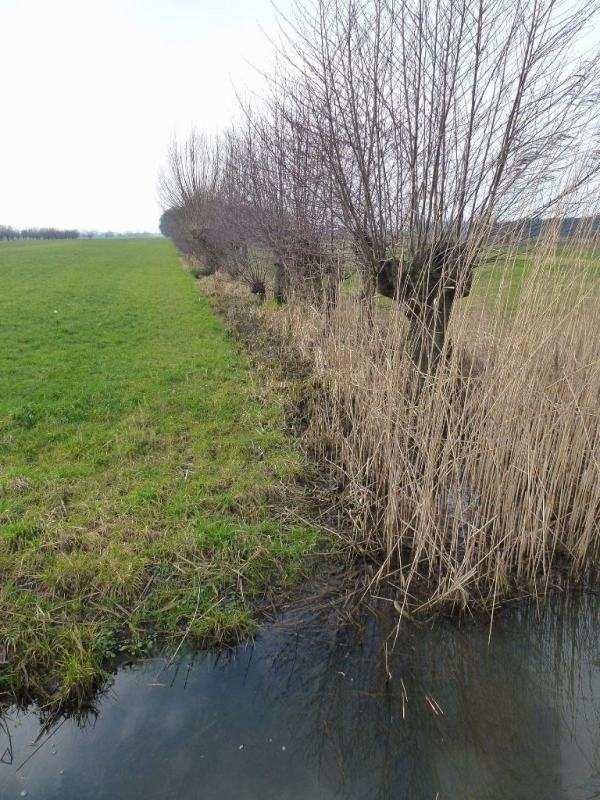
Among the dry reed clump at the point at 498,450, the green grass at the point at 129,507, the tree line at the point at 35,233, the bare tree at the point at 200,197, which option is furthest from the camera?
the tree line at the point at 35,233

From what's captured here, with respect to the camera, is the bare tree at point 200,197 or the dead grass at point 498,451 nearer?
the dead grass at point 498,451

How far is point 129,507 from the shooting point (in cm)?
393

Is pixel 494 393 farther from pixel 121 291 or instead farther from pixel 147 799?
pixel 121 291

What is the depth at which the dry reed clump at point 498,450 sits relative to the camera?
3.12 m

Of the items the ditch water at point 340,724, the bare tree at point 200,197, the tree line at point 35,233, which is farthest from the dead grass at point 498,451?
the tree line at point 35,233

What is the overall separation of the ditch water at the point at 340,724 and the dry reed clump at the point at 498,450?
404 mm

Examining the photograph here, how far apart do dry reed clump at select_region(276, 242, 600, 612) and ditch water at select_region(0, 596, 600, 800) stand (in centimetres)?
40

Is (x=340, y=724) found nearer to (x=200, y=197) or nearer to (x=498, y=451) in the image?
(x=498, y=451)

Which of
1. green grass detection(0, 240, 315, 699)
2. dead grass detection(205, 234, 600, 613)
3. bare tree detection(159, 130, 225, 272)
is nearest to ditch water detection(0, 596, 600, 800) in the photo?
green grass detection(0, 240, 315, 699)

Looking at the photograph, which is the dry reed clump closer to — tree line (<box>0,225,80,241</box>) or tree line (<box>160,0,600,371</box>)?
tree line (<box>160,0,600,371</box>)

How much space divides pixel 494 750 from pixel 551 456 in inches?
66.4

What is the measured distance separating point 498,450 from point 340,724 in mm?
1686

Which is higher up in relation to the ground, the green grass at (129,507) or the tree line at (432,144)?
the tree line at (432,144)

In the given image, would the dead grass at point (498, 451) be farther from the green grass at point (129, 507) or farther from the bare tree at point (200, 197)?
the bare tree at point (200, 197)
